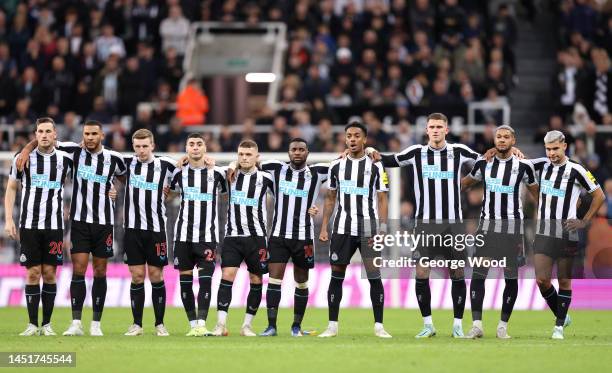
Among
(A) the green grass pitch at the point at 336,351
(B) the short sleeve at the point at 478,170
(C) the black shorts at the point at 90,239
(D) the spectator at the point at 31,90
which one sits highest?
(D) the spectator at the point at 31,90

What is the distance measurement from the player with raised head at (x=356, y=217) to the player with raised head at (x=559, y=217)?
5.50 feet

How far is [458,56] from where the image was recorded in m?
24.1

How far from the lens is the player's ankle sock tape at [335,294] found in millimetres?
13883

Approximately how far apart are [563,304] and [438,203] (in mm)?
1684

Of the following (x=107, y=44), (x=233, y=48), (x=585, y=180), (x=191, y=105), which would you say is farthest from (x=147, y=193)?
(x=233, y=48)

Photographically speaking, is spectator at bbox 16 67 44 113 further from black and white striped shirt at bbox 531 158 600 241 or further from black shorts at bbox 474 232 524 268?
black and white striped shirt at bbox 531 158 600 241

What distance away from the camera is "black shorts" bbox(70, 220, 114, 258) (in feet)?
45.7

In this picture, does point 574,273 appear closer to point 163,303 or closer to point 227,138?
point 163,303

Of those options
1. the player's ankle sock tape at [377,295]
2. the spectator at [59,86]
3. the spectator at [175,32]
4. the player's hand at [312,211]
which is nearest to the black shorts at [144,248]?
the player's hand at [312,211]

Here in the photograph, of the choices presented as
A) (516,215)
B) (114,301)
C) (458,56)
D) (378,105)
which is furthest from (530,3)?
(516,215)

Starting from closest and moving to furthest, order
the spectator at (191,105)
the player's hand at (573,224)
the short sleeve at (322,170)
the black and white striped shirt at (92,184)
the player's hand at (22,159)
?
the player's hand at (573,224)
the player's hand at (22,159)
the black and white striped shirt at (92,184)
the short sleeve at (322,170)
the spectator at (191,105)

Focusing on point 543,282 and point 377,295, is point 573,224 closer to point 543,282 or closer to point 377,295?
point 543,282

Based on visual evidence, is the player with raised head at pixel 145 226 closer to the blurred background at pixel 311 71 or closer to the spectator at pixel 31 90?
the blurred background at pixel 311 71

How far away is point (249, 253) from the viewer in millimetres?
13961
